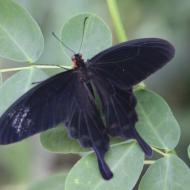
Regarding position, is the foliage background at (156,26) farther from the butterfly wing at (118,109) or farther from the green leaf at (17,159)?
the butterfly wing at (118,109)

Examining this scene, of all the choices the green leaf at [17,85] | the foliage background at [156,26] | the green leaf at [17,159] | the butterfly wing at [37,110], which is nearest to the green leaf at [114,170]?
the butterfly wing at [37,110]

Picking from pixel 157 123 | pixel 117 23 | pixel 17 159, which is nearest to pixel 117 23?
pixel 117 23

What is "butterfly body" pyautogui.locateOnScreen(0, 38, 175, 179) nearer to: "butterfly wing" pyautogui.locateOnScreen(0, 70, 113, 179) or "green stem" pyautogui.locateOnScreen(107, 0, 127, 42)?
"butterfly wing" pyautogui.locateOnScreen(0, 70, 113, 179)

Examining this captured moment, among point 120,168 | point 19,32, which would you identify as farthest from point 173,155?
point 19,32

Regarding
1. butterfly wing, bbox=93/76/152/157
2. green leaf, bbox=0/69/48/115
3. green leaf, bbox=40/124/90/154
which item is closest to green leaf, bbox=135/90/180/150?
butterfly wing, bbox=93/76/152/157

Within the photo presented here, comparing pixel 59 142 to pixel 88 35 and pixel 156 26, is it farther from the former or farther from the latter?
pixel 156 26

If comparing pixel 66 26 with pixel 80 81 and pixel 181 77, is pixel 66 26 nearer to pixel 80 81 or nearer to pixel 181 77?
pixel 80 81
